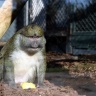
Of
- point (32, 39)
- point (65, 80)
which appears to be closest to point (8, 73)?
A: point (32, 39)

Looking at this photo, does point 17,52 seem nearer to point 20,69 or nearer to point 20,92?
point 20,69

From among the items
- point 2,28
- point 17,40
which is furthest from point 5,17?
point 17,40

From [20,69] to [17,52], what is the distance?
227 millimetres

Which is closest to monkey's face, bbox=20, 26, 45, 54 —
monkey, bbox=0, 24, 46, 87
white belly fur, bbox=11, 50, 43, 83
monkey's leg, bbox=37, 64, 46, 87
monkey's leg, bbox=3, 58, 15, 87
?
monkey, bbox=0, 24, 46, 87

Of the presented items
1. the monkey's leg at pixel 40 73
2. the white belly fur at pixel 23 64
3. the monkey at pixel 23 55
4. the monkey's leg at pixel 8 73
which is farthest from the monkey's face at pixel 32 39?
the monkey's leg at pixel 40 73

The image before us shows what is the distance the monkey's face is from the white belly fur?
4.0 inches

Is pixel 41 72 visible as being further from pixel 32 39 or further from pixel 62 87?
pixel 32 39

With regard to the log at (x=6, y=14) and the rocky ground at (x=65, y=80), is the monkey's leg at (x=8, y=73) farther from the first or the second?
the log at (x=6, y=14)

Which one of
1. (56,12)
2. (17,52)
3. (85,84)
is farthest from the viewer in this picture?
(56,12)

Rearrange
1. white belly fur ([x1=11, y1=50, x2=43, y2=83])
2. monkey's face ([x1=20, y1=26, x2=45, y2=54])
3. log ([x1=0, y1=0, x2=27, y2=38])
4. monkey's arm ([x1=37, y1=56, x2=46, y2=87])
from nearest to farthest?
log ([x1=0, y1=0, x2=27, y2=38]) < monkey's face ([x1=20, y1=26, x2=45, y2=54]) < white belly fur ([x1=11, y1=50, x2=43, y2=83]) < monkey's arm ([x1=37, y1=56, x2=46, y2=87])

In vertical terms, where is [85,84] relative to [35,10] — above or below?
below

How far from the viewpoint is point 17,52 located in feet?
13.1

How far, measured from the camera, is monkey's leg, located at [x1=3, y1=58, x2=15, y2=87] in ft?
12.9

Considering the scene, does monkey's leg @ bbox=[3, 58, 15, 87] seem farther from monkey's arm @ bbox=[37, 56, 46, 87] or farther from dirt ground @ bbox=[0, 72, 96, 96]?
monkey's arm @ bbox=[37, 56, 46, 87]
